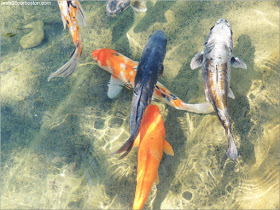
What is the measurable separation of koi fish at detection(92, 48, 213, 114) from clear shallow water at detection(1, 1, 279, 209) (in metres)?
0.17

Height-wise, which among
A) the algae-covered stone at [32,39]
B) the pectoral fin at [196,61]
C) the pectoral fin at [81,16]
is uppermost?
the pectoral fin at [81,16]

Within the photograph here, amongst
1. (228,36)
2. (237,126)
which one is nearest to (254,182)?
(237,126)

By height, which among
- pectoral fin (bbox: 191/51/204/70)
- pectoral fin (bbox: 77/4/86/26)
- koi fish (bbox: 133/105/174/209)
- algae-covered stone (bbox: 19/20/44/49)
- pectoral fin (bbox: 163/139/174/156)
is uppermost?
pectoral fin (bbox: 77/4/86/26)

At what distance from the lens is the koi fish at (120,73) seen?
3809 millimetres

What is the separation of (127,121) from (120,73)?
3.22 feet

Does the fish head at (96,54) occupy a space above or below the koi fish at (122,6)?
below

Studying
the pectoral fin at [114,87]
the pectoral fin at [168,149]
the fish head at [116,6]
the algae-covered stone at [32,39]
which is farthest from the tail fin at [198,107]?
the algae-covered stone at [32,39]

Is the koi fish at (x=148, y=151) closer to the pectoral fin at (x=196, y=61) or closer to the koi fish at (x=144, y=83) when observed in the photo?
the koi fish at (x=144, y=83)

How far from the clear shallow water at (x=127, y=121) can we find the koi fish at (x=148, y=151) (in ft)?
1.64

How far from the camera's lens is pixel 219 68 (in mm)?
3475

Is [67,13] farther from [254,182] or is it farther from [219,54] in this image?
[254,182]

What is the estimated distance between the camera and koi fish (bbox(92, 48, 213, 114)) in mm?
3809

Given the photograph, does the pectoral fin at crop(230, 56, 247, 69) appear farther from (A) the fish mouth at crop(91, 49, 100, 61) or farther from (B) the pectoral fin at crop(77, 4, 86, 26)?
(B) the pectoral fin at crop(77, 4, 86, 26)

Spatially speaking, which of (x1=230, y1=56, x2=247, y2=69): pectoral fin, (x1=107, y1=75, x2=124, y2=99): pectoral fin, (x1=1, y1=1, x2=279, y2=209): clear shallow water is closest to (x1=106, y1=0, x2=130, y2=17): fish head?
(x1=1, y1=1, x2=279, y2=209): clear shallow water
